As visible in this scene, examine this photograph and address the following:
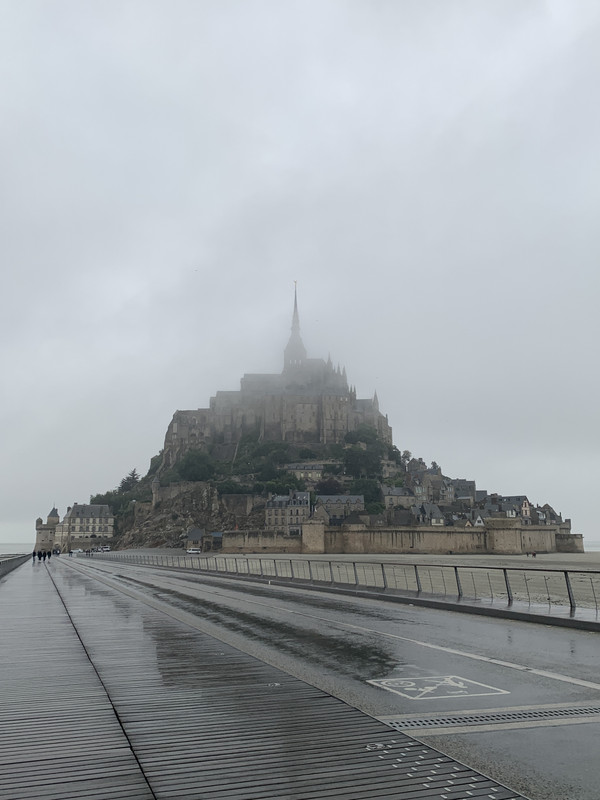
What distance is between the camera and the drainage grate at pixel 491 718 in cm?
568

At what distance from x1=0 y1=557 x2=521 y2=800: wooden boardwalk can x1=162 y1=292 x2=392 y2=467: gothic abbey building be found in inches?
5539

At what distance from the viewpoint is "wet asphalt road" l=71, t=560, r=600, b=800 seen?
4.82 m

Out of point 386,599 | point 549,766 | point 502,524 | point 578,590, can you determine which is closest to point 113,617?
point 386,599

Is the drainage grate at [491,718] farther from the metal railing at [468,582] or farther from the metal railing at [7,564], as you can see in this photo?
the metal railing at [7,564]

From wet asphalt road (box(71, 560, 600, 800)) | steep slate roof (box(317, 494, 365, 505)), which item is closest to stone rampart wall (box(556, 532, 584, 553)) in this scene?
steep slate roof (box(317, 494, 365, 505))

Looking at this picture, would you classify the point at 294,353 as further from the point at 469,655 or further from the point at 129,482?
the point at 469,655

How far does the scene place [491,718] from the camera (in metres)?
5.87

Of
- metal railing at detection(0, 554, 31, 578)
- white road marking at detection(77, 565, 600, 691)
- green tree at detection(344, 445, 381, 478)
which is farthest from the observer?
green tree at detection(344, 445, 381, 478)

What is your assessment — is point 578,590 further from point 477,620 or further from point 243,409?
point 243,409

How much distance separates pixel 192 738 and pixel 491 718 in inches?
95.4

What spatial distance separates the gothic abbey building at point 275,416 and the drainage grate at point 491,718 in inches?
5618

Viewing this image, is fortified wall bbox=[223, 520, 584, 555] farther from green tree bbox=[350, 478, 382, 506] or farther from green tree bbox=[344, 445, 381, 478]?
green tree bbox=[344, 445, 381, 478]

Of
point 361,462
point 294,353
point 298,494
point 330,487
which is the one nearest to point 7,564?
point 298,494

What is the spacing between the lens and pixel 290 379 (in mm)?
168000
